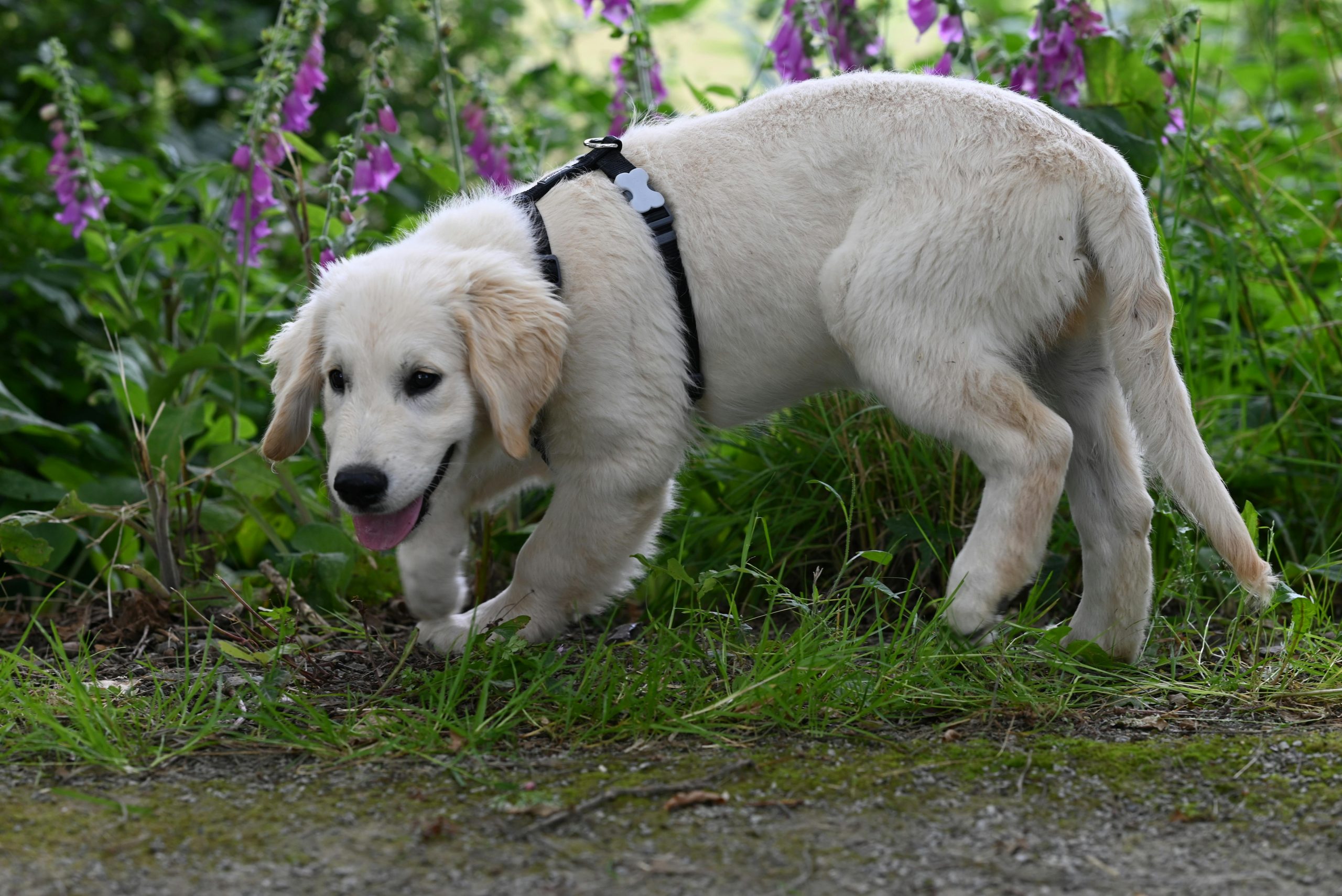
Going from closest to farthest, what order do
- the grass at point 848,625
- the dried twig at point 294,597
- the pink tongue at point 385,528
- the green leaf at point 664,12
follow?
the grass at point 848,625, the pink tongue at point 385,528, the dried twig at point 294,597, the green leaf at point 664,12

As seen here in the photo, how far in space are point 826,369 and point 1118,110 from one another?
4.87ft

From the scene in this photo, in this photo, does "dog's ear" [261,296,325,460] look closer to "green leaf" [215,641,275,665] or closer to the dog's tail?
"green leaf" [215,641,275,665]

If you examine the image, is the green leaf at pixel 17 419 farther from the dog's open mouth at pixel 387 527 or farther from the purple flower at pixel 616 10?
the purple flower at pixel 616 10

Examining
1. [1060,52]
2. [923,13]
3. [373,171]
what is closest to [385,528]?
[373,171]

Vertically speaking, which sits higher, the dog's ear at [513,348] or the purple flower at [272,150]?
the purple flower at [272,150]

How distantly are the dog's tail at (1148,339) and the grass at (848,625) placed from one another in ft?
1.17

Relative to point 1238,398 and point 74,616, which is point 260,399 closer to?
point 74,616

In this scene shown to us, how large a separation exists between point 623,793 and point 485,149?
241 centimetres

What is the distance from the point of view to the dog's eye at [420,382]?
261 centimetres

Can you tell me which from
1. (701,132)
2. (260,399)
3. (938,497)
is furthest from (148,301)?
(938,497)

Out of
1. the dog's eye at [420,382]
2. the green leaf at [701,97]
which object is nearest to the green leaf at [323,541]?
the dog's eye at [420,382]

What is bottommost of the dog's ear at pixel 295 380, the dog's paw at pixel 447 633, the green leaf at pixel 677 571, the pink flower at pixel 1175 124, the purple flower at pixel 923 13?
the dog's paw at pixel 447 633

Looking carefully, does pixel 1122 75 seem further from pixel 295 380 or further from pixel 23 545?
pixel 23 545

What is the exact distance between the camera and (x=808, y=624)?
8.48 feet
